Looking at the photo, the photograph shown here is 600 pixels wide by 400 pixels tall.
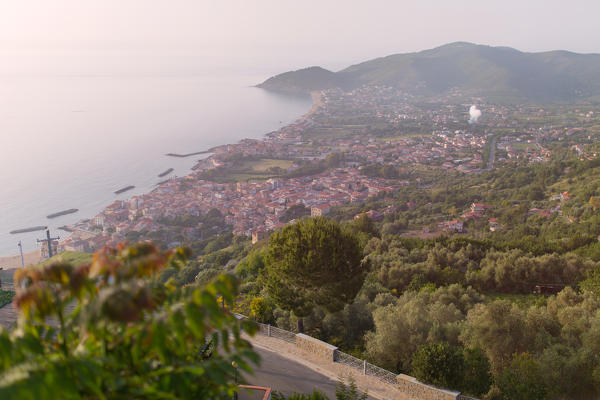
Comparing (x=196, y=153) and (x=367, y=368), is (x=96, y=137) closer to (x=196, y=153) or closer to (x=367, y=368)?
(x=196, y=153)

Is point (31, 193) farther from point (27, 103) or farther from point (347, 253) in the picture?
point (27, 103)

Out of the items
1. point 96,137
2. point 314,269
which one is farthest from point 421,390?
point 96,137

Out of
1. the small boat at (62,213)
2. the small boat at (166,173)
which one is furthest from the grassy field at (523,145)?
the small boat at (62,213)

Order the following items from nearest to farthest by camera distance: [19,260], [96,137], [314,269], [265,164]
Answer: [314,269], [19,260], [265,164], [96,137]

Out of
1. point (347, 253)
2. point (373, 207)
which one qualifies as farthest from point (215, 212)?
point (347, 253)

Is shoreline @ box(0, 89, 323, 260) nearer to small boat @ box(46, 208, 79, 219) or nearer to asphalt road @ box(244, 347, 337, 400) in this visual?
small boat @ box(46, 208, 79, 219)

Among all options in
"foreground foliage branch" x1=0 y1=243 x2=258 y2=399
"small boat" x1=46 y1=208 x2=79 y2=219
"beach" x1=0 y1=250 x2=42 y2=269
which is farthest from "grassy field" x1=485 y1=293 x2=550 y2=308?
"small boat" x1=46 y1=208 x2=79 y2=219
